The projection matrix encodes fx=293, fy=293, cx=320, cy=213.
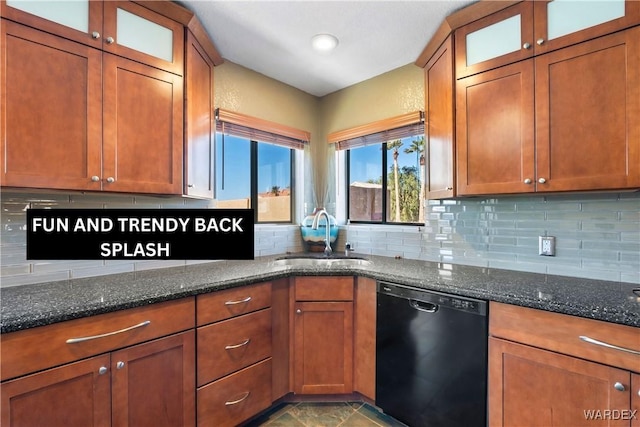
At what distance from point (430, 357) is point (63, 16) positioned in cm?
234

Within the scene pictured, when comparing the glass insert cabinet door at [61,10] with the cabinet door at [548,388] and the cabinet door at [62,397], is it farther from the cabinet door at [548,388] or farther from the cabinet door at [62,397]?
the cabinet door at [548,388]

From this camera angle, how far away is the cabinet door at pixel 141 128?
1.42 meters

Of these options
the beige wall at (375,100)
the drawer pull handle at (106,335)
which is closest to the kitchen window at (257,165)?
the beige wall at (375,100)

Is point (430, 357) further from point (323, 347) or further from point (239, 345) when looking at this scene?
point (239, 345)

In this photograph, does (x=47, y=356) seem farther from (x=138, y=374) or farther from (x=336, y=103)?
(x=336, y=103)

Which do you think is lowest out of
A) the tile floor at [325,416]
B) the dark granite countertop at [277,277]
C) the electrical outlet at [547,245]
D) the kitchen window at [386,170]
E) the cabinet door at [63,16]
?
the tile floor at [325,416]

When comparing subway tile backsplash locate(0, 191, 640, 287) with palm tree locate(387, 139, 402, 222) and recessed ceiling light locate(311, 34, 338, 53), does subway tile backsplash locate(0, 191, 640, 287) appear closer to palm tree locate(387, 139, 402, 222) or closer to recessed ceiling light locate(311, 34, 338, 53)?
palm tree locate(387, 139, 402, 222)

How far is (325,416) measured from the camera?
1.79 metres

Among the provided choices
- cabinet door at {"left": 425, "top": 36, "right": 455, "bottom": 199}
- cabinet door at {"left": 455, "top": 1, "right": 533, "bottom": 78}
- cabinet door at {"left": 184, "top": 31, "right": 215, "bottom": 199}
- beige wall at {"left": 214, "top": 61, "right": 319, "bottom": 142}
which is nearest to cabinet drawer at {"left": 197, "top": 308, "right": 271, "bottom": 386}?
cabinet door at {"left": 184, "top": 31, "right": 215, "bottom": 199}

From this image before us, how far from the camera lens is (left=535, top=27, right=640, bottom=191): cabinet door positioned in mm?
1244

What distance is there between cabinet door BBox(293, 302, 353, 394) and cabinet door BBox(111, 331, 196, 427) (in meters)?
0.65

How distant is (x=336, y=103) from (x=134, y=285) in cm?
221

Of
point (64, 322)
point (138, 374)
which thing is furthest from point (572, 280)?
point (64, 322)

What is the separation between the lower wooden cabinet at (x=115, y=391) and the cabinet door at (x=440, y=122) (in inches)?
64.8
